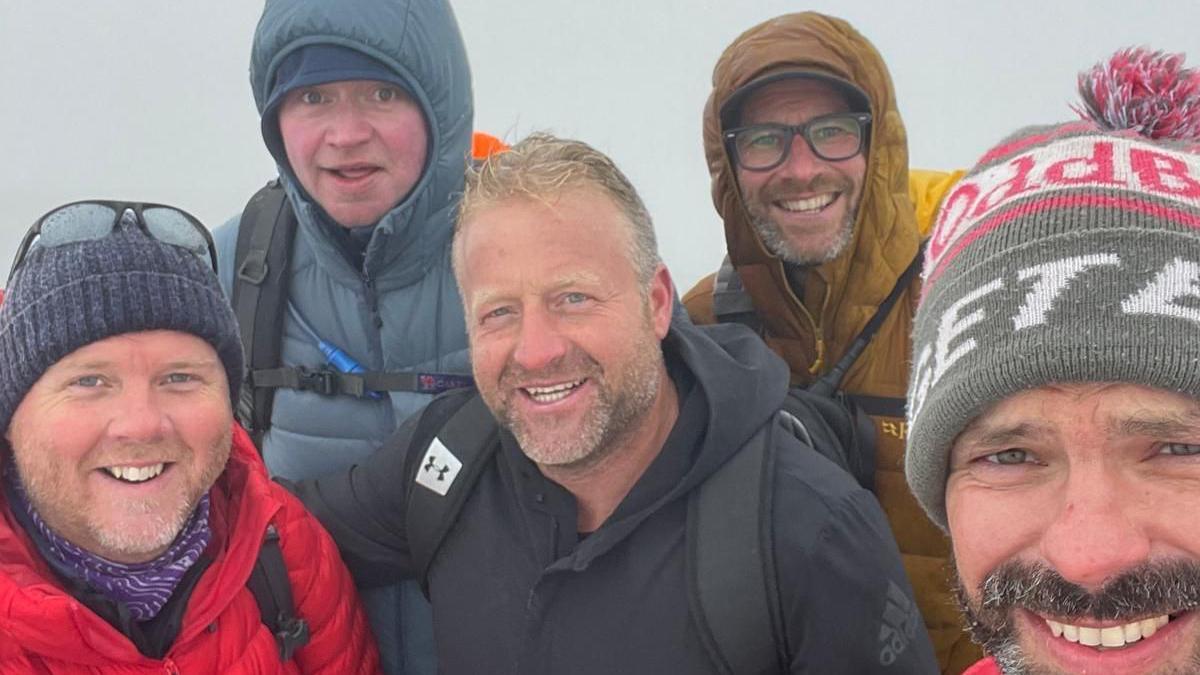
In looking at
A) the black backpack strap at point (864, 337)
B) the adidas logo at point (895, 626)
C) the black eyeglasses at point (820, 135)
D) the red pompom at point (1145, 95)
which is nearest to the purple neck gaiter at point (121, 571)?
the adidas logo at point (895, 626)

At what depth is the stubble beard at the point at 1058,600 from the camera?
1.33 meters

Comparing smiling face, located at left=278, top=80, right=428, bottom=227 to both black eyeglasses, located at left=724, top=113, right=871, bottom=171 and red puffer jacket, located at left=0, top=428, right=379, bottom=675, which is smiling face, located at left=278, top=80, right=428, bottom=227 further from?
black eyeglasses, located at left=724, top=113, right=871, bottom=171

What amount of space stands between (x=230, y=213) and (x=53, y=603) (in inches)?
248

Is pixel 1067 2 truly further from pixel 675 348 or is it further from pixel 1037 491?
pixel 1037 491

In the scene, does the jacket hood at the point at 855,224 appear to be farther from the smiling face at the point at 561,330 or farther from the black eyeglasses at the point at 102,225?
the black eyeglasses at the point at 102,225

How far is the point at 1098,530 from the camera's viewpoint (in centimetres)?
136

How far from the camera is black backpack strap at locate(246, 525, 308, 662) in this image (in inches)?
85.1

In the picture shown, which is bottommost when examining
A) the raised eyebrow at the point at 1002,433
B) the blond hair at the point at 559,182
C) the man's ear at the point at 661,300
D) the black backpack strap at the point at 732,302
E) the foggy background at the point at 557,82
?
the raised eyebrow at the point at 1002,433

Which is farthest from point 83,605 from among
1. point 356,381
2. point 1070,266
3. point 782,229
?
point 782,229

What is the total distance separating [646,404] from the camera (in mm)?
2273

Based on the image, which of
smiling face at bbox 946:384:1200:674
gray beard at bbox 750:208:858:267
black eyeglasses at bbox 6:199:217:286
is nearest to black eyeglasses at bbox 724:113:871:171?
gray beard at bbox 750:208:858:267

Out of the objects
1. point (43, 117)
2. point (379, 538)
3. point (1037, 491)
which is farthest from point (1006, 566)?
point (43, 117)

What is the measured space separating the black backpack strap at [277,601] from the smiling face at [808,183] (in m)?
1.70

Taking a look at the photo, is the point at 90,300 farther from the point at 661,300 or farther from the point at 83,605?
the point at 661,300
